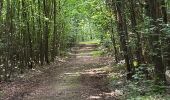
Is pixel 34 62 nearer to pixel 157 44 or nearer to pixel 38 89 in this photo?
pixel 38 89

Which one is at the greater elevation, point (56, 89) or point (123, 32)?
point (123, 32)

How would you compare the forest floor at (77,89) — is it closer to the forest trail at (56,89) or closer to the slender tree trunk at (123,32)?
the forest trail at (56,89)

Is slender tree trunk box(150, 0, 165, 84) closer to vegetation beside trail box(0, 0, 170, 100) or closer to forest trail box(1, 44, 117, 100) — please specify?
vegetation beside trail box(0, 0, 170, 100)

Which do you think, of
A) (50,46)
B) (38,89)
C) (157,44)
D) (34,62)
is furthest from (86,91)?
(50,46)

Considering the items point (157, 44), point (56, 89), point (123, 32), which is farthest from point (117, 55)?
point (157, 44)

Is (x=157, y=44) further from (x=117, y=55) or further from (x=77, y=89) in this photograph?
(x=117, y=55)

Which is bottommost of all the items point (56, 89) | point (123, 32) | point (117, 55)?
point (56, 89)

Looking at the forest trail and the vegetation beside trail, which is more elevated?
the vegetation beside trail

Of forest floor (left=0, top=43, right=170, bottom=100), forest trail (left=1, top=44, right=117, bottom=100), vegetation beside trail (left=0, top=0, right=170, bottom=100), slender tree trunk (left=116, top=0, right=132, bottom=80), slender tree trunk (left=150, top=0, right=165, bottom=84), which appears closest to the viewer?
slender tree trunk (left=150, top=0, right=165, bottom=84)

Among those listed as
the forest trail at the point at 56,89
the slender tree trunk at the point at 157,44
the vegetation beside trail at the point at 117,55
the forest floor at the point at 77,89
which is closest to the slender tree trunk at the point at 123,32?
the vegetation beside trail at the point at 117,55

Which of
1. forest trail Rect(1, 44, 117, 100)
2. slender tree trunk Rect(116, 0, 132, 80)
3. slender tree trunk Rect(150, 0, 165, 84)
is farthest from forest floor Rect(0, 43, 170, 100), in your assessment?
slender tree trunk Rect(116, 0, 132, 80)

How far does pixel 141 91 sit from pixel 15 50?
1362cm

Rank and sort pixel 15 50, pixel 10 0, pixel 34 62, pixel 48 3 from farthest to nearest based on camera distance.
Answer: pixel 48 3 → pixel 34 62 → pixel 15 50 → pixel 10 0

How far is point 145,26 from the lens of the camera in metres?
11.6
